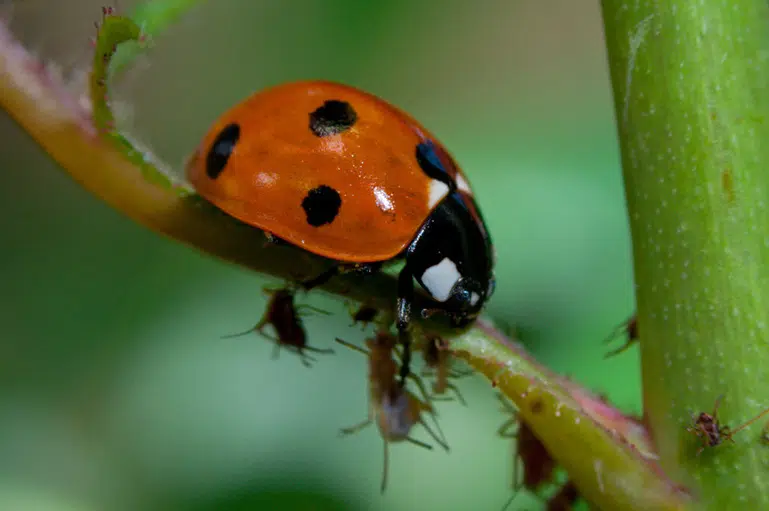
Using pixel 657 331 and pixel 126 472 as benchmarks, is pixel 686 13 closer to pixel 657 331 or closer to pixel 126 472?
pixel 657 331

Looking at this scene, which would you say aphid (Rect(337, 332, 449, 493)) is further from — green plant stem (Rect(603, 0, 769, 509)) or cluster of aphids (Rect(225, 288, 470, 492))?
green plant stem (Rect(603, 0, 769, 509))

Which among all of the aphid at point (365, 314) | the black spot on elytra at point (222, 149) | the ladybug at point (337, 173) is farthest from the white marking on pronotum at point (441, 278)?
the black spot on elytra at point (222, 149)

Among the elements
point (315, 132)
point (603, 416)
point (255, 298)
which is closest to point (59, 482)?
point (255, 298)

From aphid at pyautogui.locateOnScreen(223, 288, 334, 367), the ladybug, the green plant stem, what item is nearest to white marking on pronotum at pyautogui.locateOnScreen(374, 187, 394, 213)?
the ladybug

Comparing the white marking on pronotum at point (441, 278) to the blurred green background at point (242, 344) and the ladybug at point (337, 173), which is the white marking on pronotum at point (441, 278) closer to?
the ladybug at point (337, 173)

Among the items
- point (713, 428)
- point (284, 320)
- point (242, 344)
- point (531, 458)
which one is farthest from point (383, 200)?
point (242, 344)
